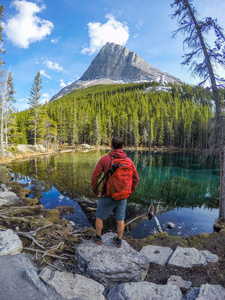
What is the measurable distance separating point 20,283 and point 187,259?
344cm

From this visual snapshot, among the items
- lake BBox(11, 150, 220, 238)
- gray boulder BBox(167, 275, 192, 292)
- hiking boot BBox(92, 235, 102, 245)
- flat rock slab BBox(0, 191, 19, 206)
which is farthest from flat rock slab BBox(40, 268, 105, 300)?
flat rock slab BBox(0, 191, 19, 206)

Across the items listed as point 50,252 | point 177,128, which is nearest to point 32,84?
point 50,252

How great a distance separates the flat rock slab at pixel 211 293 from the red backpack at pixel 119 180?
1.96 metres

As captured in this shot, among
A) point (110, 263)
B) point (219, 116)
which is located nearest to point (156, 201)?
point (219, 116)

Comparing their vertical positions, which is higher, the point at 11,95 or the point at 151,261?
the point at 11,95

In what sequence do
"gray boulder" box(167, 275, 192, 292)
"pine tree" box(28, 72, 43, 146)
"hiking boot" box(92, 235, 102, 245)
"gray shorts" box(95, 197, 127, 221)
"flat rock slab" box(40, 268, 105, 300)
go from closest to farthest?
"flat rock slab" box(40, 268, 105, 300), "gray boulder" box(167, 275, 192, 292), "gray shorts" box(95, 197, 127, 221), "hiking boot" box(92, 235, 102, 245), "pine tree" box(28, 72, 43, 146)

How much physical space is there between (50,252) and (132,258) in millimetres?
1823

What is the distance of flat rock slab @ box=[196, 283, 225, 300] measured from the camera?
105 inches

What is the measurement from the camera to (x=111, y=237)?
13.6 feet

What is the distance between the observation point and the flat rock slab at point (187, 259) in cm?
374

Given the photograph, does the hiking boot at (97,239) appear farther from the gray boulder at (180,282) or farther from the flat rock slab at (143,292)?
the gray boulder at (180,282)

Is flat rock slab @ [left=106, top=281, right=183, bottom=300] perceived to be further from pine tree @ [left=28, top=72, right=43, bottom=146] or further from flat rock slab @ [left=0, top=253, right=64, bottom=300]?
pine tree @ [left=28, top=72, right=43, bottom=146]

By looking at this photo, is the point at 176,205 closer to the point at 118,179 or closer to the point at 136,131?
the point at 118,179

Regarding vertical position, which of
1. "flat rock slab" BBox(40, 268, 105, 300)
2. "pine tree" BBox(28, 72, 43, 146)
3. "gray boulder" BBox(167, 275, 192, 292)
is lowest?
"gray boulder" BBox(167, 275, 192, 292)
